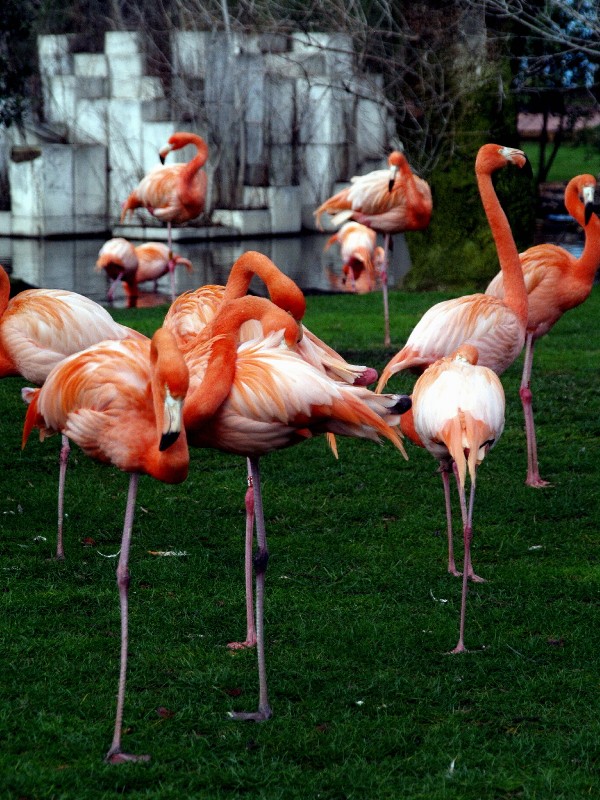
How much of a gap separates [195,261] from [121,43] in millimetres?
6702

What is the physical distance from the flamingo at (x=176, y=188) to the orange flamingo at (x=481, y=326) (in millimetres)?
5552

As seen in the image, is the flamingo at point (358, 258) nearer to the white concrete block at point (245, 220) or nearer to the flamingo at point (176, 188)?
the flamingo at point (176, 188)

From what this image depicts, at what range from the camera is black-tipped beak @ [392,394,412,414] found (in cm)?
372

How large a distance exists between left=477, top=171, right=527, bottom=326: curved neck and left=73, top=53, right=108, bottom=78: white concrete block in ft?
55.1

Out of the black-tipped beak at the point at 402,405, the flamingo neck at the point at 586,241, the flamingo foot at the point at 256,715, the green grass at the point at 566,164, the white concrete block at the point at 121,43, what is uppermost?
the white concrete block at the point at 121,43

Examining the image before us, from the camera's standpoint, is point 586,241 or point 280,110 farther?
point 280,110

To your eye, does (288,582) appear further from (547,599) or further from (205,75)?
(205,75)

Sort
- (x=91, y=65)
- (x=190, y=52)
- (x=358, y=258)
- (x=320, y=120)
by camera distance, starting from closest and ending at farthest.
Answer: (x=358, y=258) < (x=190, y=52) < (x=320, y=120) < (x=91, y=65)

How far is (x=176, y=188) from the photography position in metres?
11.0

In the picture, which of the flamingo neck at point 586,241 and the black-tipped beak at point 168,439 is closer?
the black-tipped beak at point 168,439

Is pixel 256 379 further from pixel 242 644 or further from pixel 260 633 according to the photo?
pixel 242 644

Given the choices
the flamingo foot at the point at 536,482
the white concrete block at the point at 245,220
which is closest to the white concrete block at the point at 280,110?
the white concrete block at the point at 245,220

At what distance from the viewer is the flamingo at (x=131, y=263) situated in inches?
499

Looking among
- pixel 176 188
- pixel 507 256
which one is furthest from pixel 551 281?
pixel 176 188
